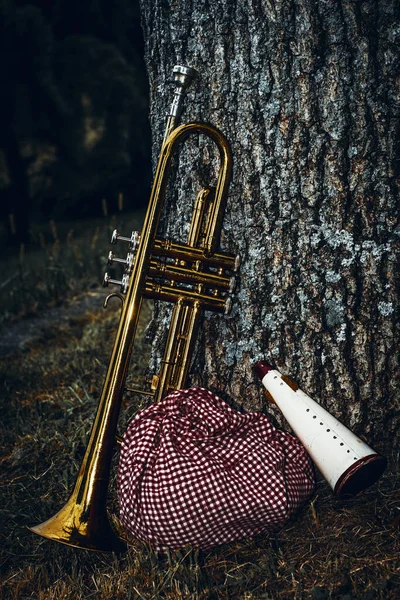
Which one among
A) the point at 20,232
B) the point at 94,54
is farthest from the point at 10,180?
the point at 94,54

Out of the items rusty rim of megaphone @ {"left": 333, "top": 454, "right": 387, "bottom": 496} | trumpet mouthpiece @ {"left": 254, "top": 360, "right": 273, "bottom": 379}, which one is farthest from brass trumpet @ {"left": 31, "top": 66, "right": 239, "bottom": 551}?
rusty rim of megaphone @ {"left": 333, "top": 454, "right": 387, "bottom": 496}

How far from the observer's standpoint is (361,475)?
203 centimetres

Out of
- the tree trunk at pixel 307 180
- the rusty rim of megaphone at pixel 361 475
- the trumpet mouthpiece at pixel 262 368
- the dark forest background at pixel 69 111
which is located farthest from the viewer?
the dark forest background at pixel 69 111

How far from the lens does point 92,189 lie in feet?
21.2

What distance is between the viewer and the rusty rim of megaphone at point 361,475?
6.57 ft

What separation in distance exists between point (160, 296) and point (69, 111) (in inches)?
185

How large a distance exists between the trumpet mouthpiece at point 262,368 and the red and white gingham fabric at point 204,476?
0.66ft

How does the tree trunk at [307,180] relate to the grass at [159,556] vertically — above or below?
above

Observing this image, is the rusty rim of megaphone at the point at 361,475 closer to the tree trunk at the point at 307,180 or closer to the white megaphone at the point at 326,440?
the white megaphone at the point at 326,440

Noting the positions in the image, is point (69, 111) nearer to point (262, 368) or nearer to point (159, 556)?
point (262, 368)

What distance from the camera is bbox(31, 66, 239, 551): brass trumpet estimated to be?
206 centimetres

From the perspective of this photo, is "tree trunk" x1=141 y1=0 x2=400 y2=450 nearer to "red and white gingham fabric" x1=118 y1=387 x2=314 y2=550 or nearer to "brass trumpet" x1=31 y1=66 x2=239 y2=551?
"brass trumpet" x1=31 y1=66 x2=239 y2=551

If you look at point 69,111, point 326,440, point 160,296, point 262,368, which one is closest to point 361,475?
point 326,440

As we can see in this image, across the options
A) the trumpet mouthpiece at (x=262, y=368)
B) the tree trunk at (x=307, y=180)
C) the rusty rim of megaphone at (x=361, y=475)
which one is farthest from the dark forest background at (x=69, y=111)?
the rusty rim of megaphone at (x=361, y=475)
